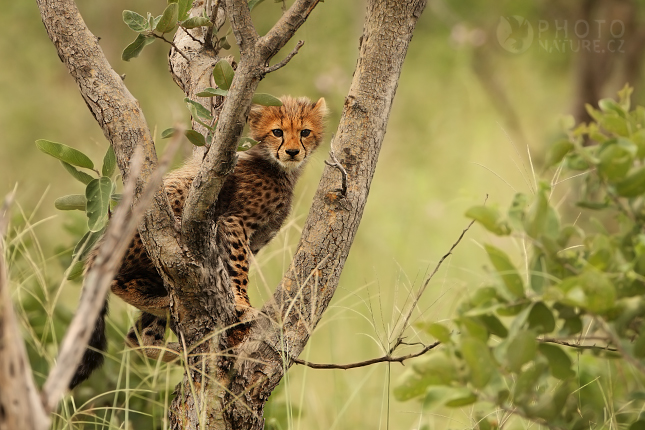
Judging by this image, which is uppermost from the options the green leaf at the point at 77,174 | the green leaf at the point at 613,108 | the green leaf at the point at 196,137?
the green leaf at the point at 613,108

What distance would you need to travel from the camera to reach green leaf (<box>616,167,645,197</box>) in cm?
129

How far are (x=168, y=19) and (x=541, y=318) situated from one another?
123 centimetres

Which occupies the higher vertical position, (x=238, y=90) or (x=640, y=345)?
(x=238, y=90)

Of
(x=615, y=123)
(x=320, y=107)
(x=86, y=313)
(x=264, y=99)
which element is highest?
(x=320, y=107)

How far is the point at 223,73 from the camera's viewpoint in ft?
6.14

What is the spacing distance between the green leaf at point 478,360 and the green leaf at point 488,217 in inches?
8.3

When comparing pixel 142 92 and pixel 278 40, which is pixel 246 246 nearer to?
pixel 278 40

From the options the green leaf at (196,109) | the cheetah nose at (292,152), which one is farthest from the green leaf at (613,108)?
the cheetah nose at (292,152)

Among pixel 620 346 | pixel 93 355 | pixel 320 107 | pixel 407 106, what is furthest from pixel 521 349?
pixel 407 106

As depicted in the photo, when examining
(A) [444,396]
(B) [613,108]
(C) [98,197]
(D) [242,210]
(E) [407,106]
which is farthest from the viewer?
(E) [407,106]

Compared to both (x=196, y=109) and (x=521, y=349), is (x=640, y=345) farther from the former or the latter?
(x=196, y=109)

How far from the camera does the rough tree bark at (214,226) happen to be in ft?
5.89

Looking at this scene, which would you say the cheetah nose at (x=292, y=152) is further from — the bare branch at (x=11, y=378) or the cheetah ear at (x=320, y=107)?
the bare branch at (x=11, y=378)

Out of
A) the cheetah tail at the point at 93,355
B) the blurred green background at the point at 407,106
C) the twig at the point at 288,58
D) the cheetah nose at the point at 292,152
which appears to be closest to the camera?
the twig at the point at 288,58
